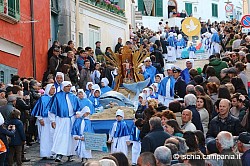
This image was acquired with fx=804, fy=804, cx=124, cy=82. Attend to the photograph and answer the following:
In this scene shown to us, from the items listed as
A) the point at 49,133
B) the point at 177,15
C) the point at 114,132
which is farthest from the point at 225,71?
the point at 177,15

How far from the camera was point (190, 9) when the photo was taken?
70.8 meters

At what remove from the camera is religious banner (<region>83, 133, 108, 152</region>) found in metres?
15.8

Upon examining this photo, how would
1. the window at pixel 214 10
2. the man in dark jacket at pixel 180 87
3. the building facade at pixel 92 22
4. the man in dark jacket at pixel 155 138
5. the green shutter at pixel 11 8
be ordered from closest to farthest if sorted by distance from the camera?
the man in dark jacket at pixel 155 138 < the man in dark jacket at pixel 180 87 < the green shutter at pixel 11 8 < the building facade at pixel 92 22 < the window at pixel 214 10

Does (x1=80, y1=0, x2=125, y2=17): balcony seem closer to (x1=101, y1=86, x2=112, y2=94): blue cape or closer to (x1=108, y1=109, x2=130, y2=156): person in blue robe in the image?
(x1=101, y1=86, x2=112, y2=94): blue cape

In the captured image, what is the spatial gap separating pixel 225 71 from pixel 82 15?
15.6 meters

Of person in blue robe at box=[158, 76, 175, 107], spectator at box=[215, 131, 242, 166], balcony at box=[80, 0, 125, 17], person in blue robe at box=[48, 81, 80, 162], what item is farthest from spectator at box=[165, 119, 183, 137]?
balcony at box=[80, 0, 125, 17]

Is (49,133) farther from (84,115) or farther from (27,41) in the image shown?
(27,41)

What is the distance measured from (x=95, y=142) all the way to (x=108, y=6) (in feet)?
71.1

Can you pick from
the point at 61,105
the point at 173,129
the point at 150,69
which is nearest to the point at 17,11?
the point at 150,69

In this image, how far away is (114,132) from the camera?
17188mm

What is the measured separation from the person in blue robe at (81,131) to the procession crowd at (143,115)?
21 millimetres

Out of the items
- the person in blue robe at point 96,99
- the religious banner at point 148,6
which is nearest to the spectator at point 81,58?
the person in blue robe at point 96,99

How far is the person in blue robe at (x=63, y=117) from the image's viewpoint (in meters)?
17.3

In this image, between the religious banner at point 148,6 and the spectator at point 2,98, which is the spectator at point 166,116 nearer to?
the spectator at point 2,98
